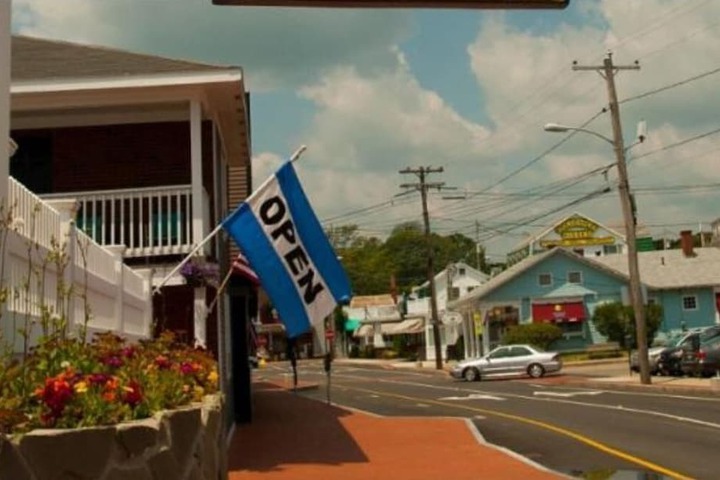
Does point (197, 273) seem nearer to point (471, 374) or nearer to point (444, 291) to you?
point (471, 374)

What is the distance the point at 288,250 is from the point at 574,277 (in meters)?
48.6

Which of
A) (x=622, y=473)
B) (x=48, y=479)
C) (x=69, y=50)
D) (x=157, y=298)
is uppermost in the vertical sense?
(x=69, y=50)

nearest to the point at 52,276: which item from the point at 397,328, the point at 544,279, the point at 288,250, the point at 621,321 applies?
the point at 288,250

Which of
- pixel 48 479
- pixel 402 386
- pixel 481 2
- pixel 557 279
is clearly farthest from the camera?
pixel 557 279

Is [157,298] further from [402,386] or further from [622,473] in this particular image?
[402,386]

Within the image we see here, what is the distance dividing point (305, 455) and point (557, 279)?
4657 cm

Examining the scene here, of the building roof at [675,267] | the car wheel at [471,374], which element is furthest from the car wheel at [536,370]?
the building roof at [675,267]

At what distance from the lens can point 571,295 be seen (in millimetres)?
58688

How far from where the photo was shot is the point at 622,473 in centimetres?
1215

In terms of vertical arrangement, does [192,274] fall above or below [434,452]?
above

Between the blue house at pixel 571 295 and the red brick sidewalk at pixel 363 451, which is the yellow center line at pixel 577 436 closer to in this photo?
Result: the red brick sidewalk at pixel 363 451

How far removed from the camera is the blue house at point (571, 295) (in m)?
58.5

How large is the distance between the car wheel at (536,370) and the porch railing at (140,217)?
27265mm

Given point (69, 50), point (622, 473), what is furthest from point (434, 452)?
point (69, 50)
